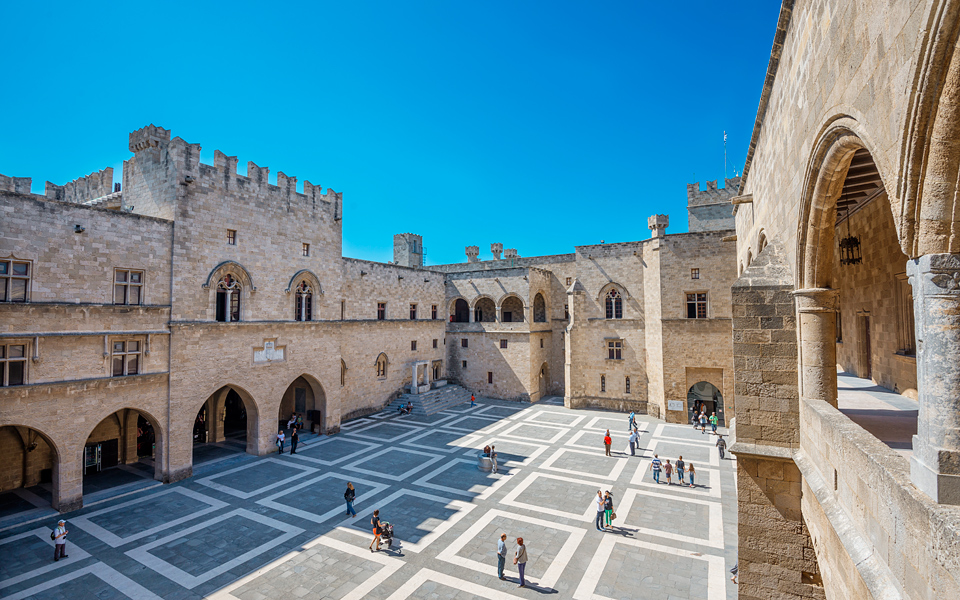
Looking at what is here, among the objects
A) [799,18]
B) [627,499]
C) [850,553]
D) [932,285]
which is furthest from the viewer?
[627,499]

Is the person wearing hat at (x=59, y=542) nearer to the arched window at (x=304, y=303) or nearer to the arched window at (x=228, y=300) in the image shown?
the arched window at (x=228, y=300)

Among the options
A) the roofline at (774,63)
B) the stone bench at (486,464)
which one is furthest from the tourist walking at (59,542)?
the roofline at (774,63)

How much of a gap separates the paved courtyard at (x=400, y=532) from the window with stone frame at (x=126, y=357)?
4.31 m

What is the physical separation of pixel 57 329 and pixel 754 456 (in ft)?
63.3

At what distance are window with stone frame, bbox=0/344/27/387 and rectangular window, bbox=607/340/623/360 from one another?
26.6 metres

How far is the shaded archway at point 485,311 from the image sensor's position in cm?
3503

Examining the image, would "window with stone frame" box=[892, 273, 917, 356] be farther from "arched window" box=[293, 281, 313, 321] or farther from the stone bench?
"arched window" box=[293, 281, 313, 321]

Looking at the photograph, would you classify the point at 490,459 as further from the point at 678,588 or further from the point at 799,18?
the point at 799,18

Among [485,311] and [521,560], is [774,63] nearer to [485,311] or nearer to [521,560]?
[521,560]

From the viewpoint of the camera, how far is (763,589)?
24.5 ft

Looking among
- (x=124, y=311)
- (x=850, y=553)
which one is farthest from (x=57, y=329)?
→ (x=850, y=553)

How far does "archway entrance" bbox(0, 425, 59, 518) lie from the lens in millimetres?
15211

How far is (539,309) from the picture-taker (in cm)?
3347

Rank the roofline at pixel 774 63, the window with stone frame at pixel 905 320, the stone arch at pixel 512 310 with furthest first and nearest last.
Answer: the stone arch at pixel 512 310 < the window with stone frame at pixel 905 320 < the roofline at pixel 774 63
